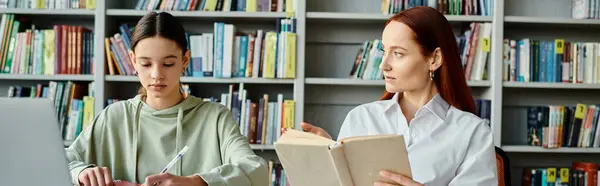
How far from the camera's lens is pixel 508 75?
367 centimetres

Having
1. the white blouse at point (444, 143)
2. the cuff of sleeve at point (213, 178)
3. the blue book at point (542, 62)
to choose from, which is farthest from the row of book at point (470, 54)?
the cuff of sleeve at point (213, 178)

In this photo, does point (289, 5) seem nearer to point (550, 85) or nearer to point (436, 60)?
point (550, 85)

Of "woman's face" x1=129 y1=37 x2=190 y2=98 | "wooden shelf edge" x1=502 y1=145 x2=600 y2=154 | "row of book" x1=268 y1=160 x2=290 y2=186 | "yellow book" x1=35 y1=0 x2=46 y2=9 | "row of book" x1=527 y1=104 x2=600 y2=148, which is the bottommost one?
"row of book" x1=268 y1=160 x2=290 y2=186

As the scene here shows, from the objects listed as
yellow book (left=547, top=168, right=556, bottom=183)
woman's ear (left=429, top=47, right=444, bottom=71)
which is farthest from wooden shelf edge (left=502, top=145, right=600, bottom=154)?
woman's ear (left=429, top=47, right=444, bottom=71)

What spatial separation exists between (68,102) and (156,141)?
1.93m

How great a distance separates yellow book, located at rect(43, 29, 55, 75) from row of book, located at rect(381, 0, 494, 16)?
61.4 inches

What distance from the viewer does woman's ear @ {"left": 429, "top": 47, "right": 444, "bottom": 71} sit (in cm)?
167

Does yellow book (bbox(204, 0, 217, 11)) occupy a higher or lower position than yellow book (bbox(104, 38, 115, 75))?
higher

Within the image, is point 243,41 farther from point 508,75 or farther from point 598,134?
point 598,134

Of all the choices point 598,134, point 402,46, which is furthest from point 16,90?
point 598,134

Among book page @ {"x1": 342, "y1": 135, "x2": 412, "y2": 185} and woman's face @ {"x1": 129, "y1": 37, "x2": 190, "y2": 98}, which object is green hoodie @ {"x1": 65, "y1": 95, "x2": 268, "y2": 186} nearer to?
woman's face @ {"x1": 129, "y1": 37, "x2": 190, "y2": 98}

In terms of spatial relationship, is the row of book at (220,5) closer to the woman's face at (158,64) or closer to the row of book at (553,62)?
the row of book at (553,62)

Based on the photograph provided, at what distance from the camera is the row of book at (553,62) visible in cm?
367

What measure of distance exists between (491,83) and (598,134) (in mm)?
589
